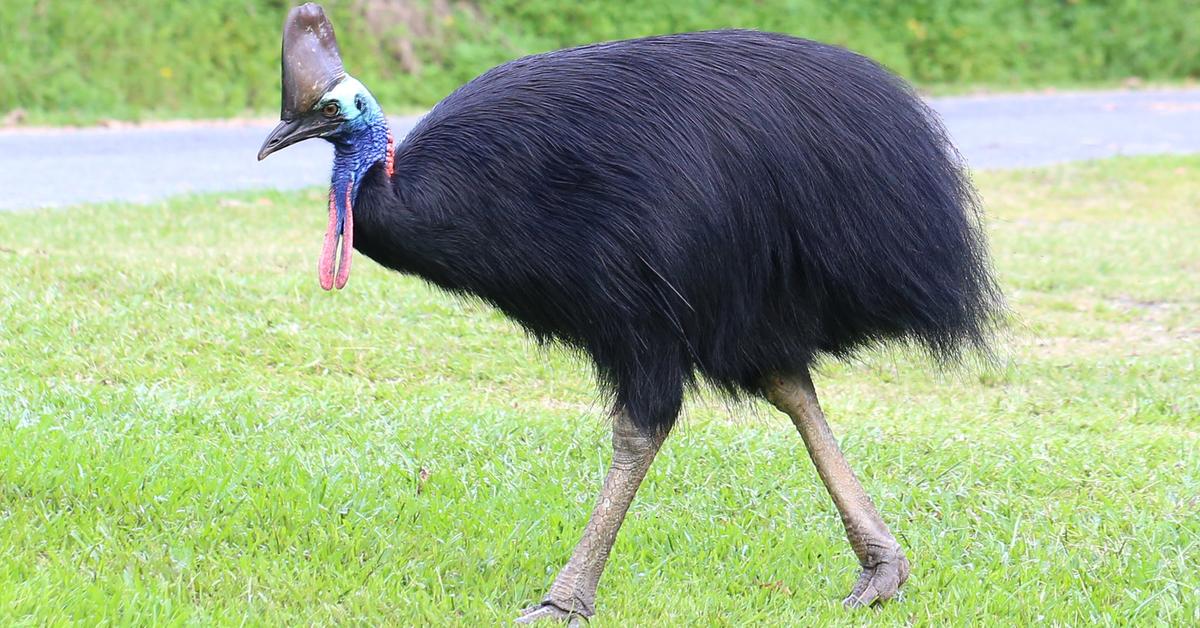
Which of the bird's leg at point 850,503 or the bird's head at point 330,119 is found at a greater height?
the bird's head at point 330,119

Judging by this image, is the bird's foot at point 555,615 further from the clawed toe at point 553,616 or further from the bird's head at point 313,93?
the bird's head at point 313,93

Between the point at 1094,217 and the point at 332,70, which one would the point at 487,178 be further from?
the point at 1094,217

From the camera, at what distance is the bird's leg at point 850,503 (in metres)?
3.74

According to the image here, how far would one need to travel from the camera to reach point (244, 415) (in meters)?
4.82

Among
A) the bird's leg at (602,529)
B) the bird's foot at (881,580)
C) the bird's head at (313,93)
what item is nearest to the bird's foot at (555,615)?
the bird's leg at (602,529)

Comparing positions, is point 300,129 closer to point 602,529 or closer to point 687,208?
point 687,208

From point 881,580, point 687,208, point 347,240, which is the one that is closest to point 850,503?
point 881,580

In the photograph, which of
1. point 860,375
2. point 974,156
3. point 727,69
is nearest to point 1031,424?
point 860,375

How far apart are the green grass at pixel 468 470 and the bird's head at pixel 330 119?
2.80ft

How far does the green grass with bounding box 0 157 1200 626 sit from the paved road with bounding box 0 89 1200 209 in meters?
2.87

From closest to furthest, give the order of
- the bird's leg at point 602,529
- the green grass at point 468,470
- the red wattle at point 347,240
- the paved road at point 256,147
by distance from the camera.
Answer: the red wattle at point 347,240
the bird's leg at point 602,529
the green grass at point 468,470
the paved road at point 256,147

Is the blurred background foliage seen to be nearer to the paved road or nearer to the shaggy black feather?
the paved road

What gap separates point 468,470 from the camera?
452 cm

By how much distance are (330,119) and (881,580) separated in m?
1.77
